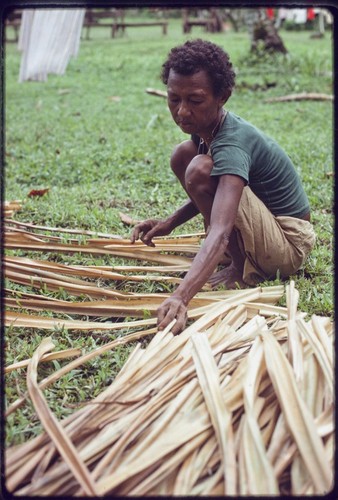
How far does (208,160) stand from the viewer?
2457 millimetres

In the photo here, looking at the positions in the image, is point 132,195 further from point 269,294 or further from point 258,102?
point 258,102

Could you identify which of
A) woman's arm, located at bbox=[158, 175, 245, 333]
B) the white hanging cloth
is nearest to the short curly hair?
Answer: woman's arm, located at bbox=[158, 175, 245, 333]

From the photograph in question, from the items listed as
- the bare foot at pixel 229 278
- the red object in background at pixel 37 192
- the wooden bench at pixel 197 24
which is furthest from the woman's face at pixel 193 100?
the wooden bench at pixel 197 24

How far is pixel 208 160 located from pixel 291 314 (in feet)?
2.62

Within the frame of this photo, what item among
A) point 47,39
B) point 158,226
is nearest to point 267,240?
point 158,226

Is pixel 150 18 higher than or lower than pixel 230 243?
higher

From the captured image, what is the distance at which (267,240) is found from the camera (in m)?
2.63

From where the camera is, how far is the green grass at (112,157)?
224 centimetres

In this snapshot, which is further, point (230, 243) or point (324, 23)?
point (324, 23)

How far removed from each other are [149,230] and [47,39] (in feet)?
19.9

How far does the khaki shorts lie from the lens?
8.43ft

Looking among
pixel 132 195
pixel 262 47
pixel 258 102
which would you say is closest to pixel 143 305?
pixel 132 195

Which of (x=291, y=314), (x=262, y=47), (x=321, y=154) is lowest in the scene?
(x=291, y=314)

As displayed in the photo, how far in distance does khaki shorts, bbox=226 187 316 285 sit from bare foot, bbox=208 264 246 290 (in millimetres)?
46
